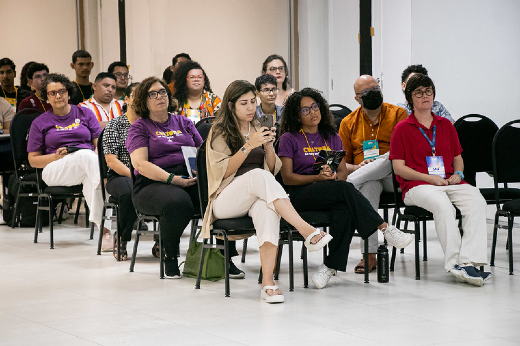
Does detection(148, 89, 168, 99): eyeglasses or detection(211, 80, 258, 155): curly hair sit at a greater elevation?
detection(148, 89, 168, 99): eyeglasses

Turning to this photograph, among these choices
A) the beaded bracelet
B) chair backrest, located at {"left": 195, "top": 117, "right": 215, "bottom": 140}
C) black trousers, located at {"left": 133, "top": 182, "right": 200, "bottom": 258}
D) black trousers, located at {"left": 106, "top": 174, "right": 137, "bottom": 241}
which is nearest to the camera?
black trousers, located at {"left": 133, "top": 182, "right": 200, "bottom": 258}

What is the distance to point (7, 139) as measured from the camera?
746 centimetres

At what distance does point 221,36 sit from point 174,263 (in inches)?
216

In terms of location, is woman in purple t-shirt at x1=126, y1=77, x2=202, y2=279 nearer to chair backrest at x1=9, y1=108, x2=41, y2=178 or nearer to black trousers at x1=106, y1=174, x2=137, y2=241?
black trousers at x1=106, y1=174, x2=137, y2=241

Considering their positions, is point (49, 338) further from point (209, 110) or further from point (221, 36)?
point (221, 36)

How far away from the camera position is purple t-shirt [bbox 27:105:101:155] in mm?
6430

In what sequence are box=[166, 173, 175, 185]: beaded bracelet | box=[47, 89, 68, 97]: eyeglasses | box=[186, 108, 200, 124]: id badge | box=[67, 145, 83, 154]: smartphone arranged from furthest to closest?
box=[186, 108, 200, 124]: id badge → box=[47, 89, 68, 97]: eyeglasses → box=[67, 145, 83, 154]: smartphone → box=[166, 173, 175, 185]: beaded bracelet

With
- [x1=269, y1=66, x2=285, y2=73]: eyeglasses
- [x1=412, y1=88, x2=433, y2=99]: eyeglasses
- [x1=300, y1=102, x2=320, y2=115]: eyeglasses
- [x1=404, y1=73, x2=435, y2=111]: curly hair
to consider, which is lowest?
[x1=300, y1=102, x2=320, y2=115]: eyeglasses

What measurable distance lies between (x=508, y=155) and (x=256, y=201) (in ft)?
6.36

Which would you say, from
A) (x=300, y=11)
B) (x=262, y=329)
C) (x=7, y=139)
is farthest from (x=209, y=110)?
(x=262, y=329)

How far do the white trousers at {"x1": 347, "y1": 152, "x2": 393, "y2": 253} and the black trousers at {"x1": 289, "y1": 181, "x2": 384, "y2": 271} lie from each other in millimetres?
480

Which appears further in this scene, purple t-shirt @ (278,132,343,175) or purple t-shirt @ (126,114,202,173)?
purple t-shirt @ (126,114,202,173)

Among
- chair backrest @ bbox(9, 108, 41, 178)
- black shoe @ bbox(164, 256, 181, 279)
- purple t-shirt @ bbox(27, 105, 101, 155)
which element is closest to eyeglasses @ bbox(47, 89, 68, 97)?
purple t-shirt @ bbox(27, 105, 101, 155)

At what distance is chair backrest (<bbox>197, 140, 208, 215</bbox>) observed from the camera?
4.42 meters
